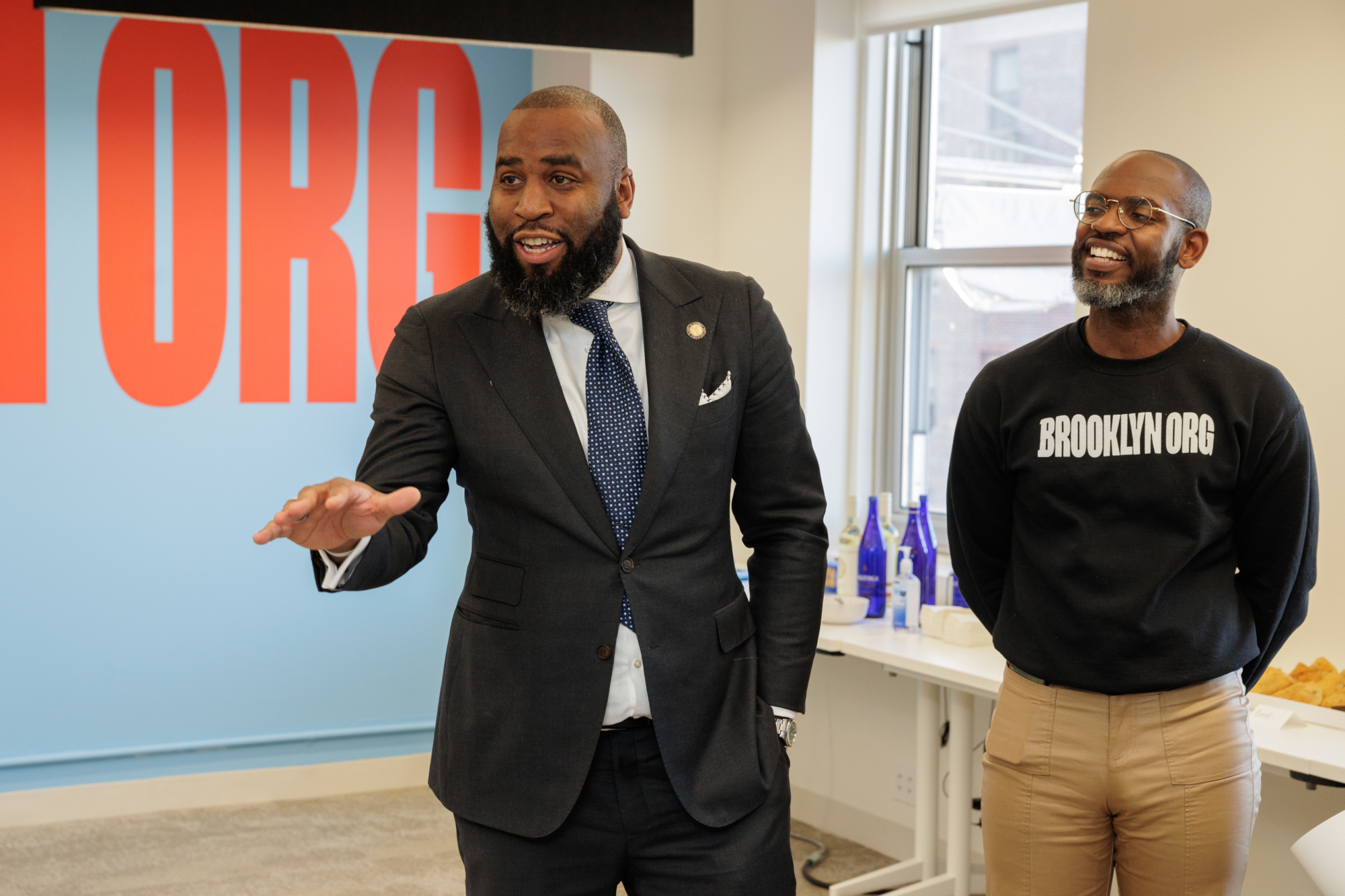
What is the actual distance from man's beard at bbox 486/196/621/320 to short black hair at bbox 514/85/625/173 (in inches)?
2.3

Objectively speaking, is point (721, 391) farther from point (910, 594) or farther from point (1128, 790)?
point (910, 594)

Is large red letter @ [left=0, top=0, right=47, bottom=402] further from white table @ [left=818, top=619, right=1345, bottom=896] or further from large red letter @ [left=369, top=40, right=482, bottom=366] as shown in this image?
white table @ [left=818, top=619, right=1345, bottom=896]

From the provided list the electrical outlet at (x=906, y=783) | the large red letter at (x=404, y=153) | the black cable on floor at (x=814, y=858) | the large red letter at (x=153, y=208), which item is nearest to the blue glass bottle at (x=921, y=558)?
the electrical outlet at (x=906, y=783)

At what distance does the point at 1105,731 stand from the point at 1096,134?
5.78 feet

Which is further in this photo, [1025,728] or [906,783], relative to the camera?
[906,783]

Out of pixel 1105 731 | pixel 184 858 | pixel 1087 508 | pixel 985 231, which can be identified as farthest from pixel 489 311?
pixel 184 858

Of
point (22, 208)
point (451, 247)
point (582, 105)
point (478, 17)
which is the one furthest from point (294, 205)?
point (582, 105)

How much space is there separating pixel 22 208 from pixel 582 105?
9.29 ft

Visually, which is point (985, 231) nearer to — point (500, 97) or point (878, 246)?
point (878, 246)

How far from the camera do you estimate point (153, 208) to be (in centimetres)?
378

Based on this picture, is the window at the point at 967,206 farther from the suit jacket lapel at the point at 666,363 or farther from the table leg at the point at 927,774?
the suit jacket lapel at the point at 666,363

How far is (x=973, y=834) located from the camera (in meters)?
3.42

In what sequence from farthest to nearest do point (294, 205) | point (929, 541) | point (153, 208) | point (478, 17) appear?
point (294, 205) → point (153, 208) → point (929, 541) → point (478, 17)

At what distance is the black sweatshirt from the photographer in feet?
5.89
